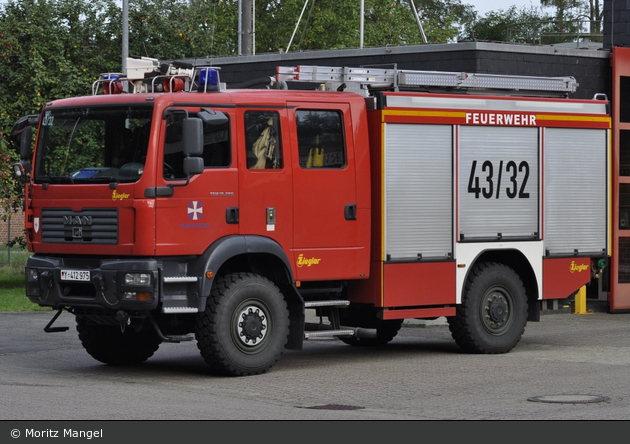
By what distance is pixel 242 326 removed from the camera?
40.7 ft

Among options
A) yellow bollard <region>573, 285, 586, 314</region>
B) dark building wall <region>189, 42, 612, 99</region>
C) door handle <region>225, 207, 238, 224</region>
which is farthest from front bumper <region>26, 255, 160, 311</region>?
yellow bollard <region>573, 285, 586, 314</region>

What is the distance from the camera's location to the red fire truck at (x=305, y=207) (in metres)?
12.1

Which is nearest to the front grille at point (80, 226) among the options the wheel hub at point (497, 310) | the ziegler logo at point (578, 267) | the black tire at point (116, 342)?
the black tire at point (116, 342)

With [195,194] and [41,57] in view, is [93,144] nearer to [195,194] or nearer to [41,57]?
[195,194]

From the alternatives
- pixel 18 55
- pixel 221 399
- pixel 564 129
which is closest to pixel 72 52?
pixel 18 55

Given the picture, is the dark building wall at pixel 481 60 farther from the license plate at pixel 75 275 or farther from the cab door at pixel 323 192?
the license plate at pixel 75 275

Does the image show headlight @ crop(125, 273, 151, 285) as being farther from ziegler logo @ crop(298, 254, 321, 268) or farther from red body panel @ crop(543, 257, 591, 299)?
red body panel @ crop(543, 257, 591, 299)

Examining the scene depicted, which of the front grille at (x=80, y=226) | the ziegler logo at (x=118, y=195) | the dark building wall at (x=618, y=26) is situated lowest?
the front grille at (x=80, y=226)

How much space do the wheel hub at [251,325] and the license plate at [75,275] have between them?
159 centimetres

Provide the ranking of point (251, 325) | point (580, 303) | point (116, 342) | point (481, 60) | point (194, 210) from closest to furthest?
point (194, 210), point (251, 325), point (116, 342), point (481, 60), point (580, 303)

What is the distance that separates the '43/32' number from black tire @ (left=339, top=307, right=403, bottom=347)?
75.0 inches

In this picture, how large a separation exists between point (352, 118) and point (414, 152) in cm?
89

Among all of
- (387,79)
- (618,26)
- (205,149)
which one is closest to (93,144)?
(205,149)

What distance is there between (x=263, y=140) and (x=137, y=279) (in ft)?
6.65
